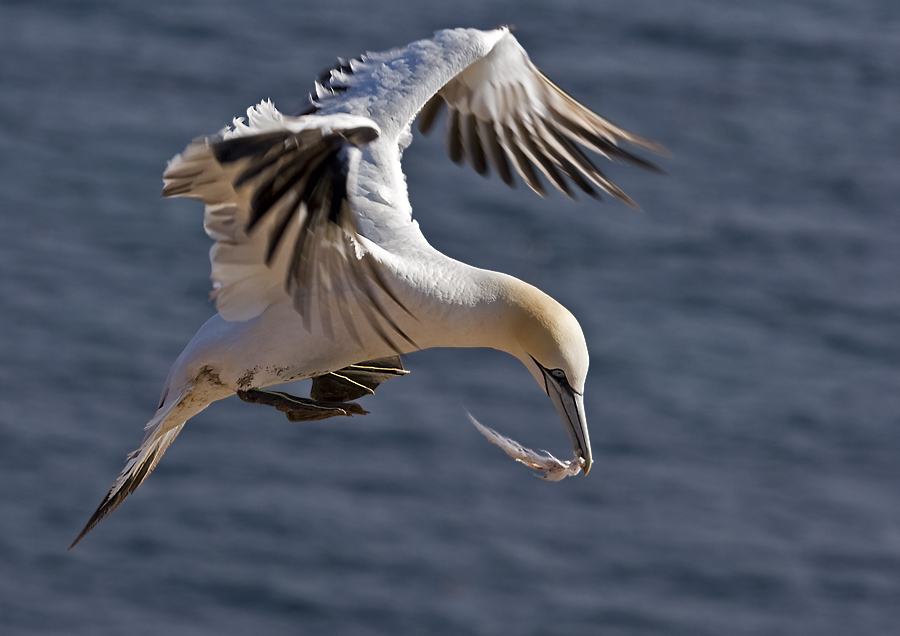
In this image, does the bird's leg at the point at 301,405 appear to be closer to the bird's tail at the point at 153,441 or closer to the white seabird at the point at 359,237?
the white seabird at the point at 359,237

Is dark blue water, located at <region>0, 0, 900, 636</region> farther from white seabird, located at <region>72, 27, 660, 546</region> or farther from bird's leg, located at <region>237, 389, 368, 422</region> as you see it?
bird's leg, located at <region>237, 389, 368, 422</region>

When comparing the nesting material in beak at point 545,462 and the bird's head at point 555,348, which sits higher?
the bird's head at point 555,348

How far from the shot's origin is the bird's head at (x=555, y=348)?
6629mm

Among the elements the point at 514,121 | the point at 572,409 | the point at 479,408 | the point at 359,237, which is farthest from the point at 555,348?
the point at 479,408

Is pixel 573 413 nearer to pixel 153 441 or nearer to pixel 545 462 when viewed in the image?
pixel 545 462

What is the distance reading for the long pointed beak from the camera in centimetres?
670

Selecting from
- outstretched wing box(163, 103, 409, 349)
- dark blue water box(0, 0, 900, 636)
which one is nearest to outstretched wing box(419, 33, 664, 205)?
outstretched wing box(163, 103, 409, 349)

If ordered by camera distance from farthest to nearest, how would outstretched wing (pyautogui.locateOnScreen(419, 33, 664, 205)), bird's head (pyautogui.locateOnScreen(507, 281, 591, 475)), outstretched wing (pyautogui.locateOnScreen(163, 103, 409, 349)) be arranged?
outstretched wing (pyautogui.locateOnScreen(419, 33, 664, 205)) → bird's head (pyautogui.locateOnScreen(507, 281, 591, 475)) → outstretched wing (pyautogui.locateOnScreen(163, 103, 409, 349))

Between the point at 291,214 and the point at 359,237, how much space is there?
1.49ft


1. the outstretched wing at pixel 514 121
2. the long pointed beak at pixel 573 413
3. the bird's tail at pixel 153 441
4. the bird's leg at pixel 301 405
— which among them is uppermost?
the outstretched wing at pixel 514 121

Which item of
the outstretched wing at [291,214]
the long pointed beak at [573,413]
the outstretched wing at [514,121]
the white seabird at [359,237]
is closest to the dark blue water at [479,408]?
the outstretched wing at [514,121]

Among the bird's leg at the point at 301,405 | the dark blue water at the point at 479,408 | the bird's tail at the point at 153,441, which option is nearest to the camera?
the bird's leg at the point at 301,405

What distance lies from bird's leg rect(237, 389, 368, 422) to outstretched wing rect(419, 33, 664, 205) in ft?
6.49

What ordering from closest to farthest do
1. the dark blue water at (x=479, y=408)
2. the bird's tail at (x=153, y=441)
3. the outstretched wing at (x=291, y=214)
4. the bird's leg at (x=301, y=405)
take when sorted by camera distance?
the outstretched wing at (x=291, y=214) → the bird's leg at (x=301, y=405) → the bird's tail at (x=153, y=441) → the dark blue water at (x=479, y=408)
